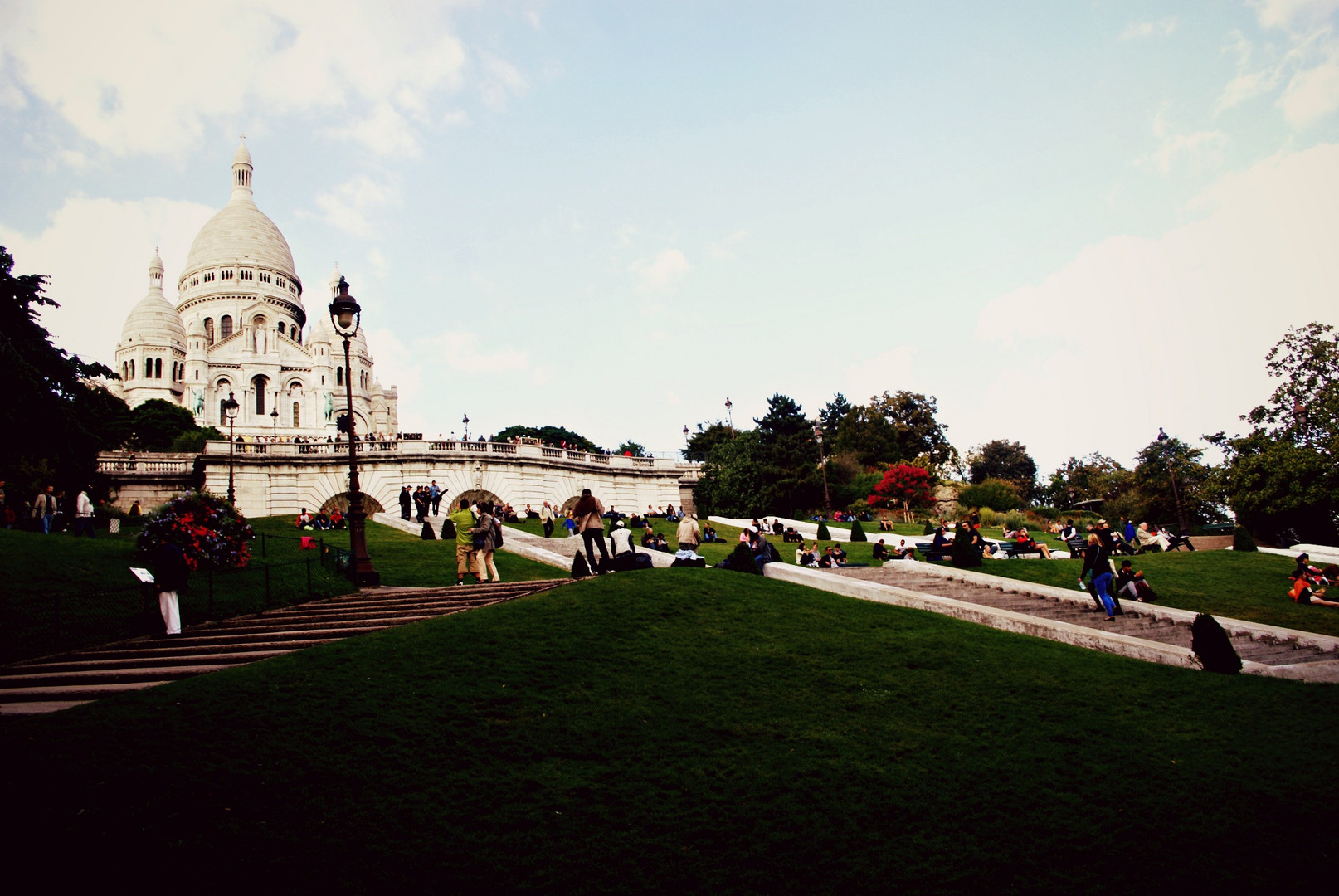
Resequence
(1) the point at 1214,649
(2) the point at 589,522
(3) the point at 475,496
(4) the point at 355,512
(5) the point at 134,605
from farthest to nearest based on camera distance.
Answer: (3) the point at 475,496
(4) the point at 355,512
(2) the point at 589,522
(5) the point at 134,605
(1) the point at 1214,649

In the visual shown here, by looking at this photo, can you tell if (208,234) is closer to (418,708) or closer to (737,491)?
(737,491)

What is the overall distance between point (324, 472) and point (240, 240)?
67984mm

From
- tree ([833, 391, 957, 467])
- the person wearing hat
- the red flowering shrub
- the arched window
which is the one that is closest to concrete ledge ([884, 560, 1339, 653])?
the person wearing hat

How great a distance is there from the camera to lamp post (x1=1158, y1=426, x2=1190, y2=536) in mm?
43344

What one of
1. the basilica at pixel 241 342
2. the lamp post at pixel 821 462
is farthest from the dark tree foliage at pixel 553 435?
the lamp post at pixel 821 462

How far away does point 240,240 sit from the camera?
91250 mm

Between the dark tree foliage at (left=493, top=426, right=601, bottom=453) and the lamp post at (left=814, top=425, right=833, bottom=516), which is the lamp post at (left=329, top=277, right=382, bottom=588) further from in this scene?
the dark tree foliage at (left=493, top=426, right=601, bottom=453)

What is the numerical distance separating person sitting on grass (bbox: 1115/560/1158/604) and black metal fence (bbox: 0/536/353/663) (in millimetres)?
14712

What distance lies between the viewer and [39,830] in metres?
5.23

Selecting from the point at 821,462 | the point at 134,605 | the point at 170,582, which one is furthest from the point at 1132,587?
the point at 821,462

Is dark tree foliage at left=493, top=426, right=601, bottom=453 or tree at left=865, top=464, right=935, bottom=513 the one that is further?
dark tree foliage at left=493, top=426, right=601, bottom=453

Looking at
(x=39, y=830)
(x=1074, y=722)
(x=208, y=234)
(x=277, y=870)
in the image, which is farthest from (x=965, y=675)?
(x=208, y=234)

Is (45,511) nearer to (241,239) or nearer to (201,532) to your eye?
(201,532)

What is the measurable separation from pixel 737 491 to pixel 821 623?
32.5 meters
